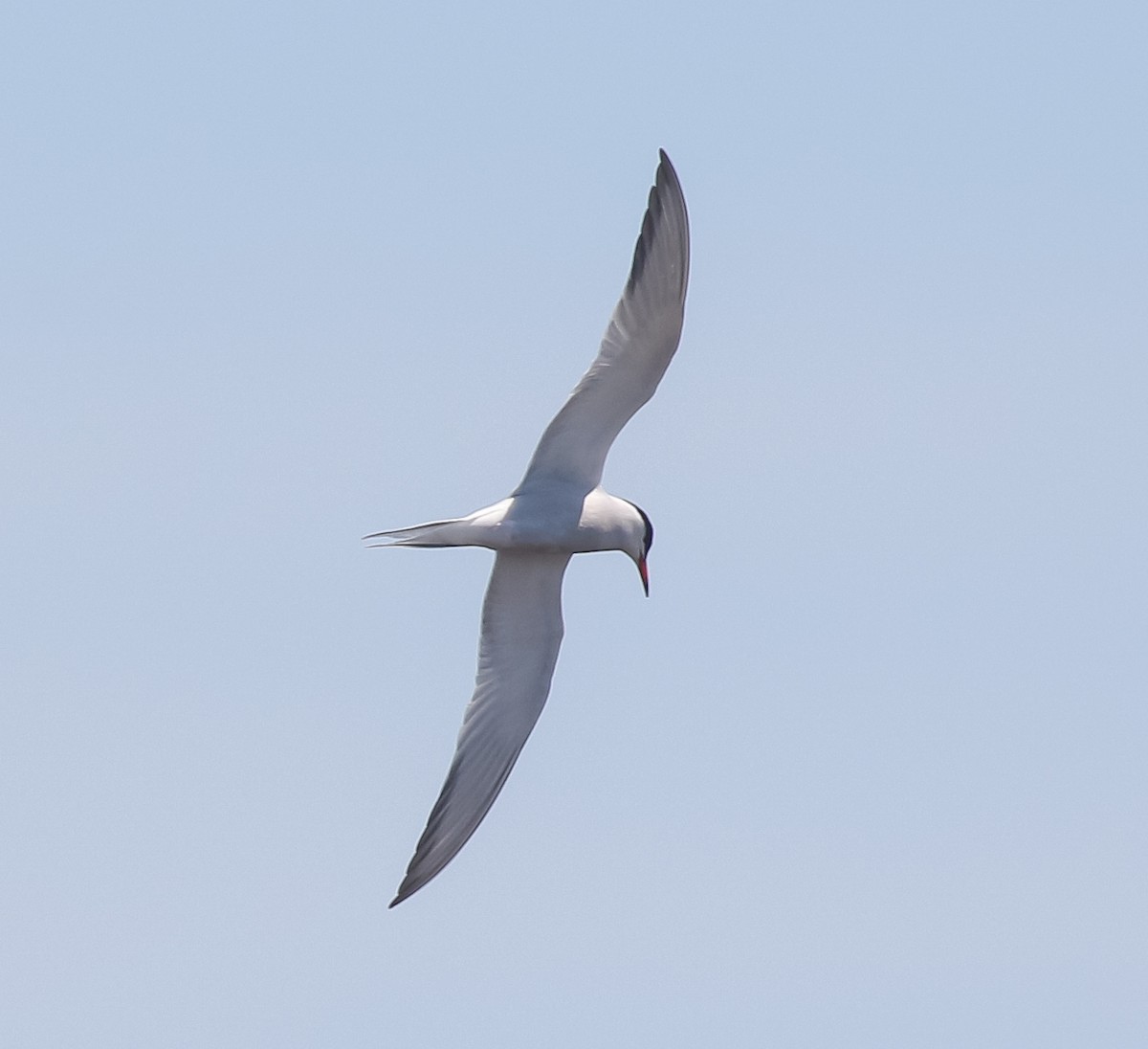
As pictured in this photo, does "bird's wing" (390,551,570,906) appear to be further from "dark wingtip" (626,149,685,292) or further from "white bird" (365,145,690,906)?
"dark wingtip" (626,149,685,292)

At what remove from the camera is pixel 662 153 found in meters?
16.2

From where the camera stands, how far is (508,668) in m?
17.5

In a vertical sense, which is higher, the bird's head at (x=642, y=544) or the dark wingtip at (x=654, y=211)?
the dark wingtip at (x=654, y=211)

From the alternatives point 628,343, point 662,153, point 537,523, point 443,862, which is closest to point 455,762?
point 443,862

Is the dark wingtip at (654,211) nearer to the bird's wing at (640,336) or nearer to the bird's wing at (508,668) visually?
the bird's wing at (640,336)

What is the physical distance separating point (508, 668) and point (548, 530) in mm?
1435

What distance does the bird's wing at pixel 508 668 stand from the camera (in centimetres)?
1720

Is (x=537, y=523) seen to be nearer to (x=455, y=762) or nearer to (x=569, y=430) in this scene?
(x=569, y=430)

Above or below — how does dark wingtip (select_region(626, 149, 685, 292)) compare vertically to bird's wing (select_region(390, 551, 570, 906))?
above

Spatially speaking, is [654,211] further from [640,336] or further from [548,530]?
[548,530]

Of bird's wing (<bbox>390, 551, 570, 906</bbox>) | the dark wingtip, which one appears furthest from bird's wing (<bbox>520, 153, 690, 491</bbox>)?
bird's wing (<bbox>390, 551, 570, 906</bbox>)

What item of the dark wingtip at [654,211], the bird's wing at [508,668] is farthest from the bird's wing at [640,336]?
the bird's wing at [508,668]

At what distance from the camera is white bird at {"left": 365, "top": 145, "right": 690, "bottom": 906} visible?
53.5 ft

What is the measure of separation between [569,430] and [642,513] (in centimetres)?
99
